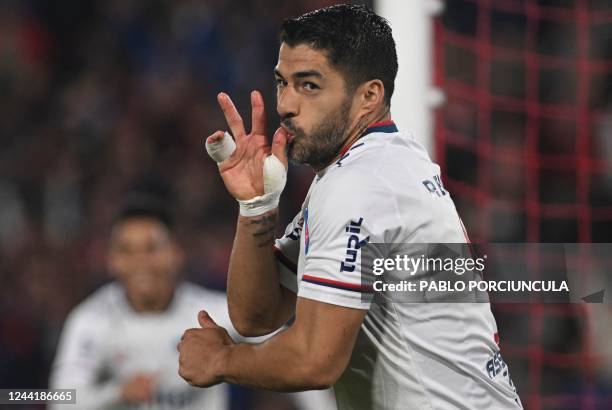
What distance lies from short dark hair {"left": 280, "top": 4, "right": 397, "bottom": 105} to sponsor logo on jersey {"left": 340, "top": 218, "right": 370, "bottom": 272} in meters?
0.49

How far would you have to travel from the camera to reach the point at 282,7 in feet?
30.1

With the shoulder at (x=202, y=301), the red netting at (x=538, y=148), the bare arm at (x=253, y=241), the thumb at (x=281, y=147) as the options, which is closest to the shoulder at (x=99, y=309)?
the shoulder at (x=202, y=301)

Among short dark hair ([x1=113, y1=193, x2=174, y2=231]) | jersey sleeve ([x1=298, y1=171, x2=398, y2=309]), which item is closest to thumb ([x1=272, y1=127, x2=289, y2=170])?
jersey sleeve ([x1=298, y1=171, x2=398, y2=309])

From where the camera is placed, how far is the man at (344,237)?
2.61 meters

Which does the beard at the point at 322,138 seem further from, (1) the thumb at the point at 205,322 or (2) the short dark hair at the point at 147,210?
(2) the short dark hair at the point at 147,210

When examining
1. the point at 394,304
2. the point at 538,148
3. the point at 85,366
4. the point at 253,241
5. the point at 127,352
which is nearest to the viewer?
the point at 394,304

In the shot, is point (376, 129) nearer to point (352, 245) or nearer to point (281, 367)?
point (352, 245)

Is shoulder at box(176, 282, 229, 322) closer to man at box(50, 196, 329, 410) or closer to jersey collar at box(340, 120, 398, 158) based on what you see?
man at box(50, 196, 329, 410)

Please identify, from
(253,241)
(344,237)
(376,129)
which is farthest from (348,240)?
(253,241)

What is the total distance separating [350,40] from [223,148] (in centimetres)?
50

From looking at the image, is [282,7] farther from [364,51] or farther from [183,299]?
[364,51]

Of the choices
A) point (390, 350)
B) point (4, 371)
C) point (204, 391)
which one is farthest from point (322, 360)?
point (4, 371)

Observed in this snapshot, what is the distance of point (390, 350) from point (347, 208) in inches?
16.9

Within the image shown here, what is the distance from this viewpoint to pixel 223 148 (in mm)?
3109
